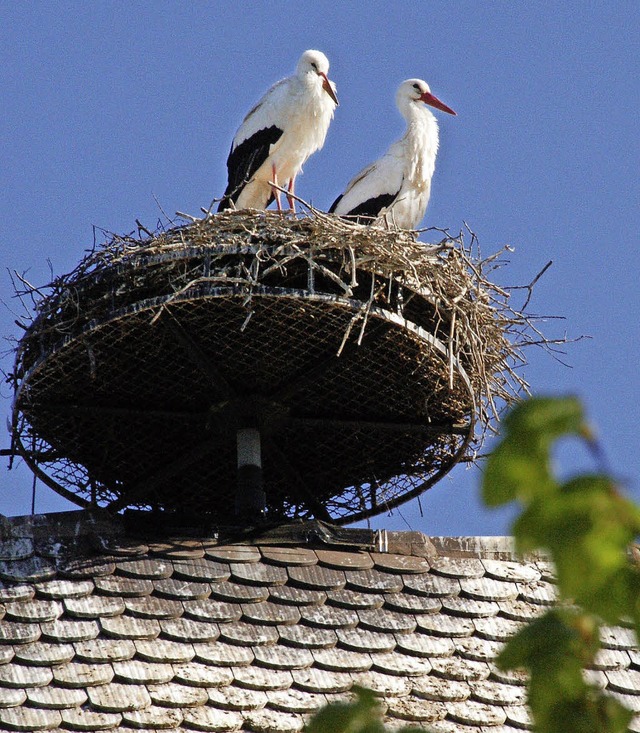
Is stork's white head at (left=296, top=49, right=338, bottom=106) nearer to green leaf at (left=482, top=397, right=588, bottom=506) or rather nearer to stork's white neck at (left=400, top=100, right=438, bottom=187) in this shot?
stork's white neck at (left=400, top=100, right=438, bottom=187)

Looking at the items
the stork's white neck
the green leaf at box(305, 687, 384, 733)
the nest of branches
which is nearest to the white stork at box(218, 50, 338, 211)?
the stork's white neck

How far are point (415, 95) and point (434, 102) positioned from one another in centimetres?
18

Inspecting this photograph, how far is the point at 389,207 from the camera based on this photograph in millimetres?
8539

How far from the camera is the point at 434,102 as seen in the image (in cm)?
981

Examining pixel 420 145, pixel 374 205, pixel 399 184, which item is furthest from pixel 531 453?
pixel 420 145

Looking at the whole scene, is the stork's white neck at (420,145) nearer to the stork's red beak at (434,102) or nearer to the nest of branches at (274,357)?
the stork's red beak at (434,102)

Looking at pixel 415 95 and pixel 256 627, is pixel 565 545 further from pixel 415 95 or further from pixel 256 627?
pixel 415 95

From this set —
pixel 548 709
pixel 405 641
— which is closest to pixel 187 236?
pixel 405 641

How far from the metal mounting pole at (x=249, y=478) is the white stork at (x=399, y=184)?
2878 millimetres

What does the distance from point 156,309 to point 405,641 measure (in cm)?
172

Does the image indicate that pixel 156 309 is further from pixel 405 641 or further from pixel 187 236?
pixel 405 641

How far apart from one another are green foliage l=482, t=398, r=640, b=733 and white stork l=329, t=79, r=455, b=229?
22.5 ft

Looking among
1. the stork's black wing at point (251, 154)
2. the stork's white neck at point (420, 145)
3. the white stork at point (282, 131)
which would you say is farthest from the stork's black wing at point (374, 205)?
the stork's black wing at point (251, 154)

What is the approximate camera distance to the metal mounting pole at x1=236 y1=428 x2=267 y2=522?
542cm
